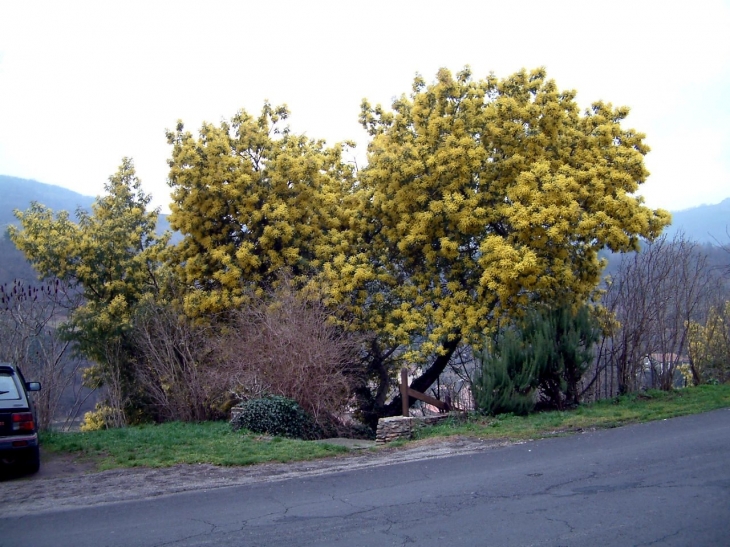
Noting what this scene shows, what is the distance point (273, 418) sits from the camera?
1438cm

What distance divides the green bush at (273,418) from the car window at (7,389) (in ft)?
16.2

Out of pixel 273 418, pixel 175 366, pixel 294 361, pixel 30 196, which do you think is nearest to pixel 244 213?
pixel 175 366

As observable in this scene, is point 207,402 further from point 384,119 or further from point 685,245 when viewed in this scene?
point 685,245

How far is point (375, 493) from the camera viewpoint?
859cm

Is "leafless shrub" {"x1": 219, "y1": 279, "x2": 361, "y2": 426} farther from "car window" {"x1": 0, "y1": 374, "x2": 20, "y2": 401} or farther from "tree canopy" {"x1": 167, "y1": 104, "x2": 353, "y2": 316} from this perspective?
"car window" {"x1": 0, "y1": 374, "x2": 20, "y2": 401}

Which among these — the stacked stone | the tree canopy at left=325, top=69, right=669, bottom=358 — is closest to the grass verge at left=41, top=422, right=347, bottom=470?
the stacked stone

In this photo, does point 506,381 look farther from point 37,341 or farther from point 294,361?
point 37,341

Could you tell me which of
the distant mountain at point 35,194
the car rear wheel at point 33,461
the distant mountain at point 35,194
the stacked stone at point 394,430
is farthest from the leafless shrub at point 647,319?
the distant mountain at point 35,194

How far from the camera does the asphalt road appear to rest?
657cm

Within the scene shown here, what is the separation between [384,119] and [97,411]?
13.4 m

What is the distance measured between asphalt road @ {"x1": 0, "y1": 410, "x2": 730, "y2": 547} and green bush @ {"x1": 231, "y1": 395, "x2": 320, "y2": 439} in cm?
436

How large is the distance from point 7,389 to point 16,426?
69 cm

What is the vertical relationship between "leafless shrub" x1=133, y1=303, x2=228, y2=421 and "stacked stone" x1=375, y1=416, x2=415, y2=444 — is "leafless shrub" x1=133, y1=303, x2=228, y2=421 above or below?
above

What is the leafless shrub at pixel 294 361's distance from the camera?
15609mm
